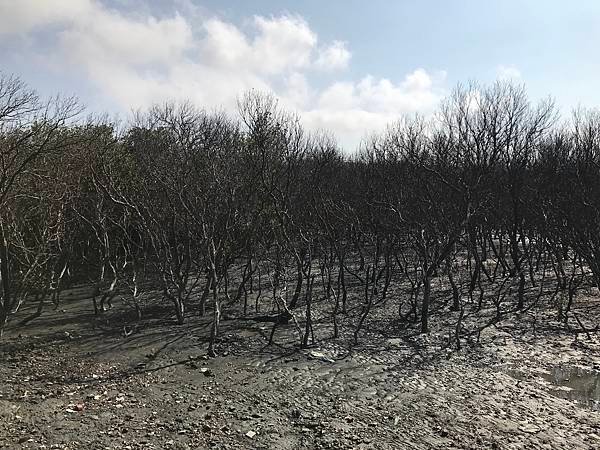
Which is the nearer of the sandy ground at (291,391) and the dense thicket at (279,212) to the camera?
the sandy ground at (291,391)

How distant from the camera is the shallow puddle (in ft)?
22.4

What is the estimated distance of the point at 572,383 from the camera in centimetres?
741

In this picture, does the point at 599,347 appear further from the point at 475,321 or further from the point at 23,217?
the point at 23,217

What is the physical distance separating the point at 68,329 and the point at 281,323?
4.49 m

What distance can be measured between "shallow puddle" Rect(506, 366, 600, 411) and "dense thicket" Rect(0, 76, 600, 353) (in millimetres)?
1882

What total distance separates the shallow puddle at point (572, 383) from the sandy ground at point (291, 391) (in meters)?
0.03

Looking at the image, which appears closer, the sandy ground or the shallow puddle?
the sandy ground

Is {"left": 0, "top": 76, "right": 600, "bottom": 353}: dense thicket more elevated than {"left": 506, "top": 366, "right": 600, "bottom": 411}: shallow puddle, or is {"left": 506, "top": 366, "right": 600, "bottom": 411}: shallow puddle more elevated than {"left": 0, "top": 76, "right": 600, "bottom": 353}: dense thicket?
{"left": 0, "top": 76, "right": 600, "bottom": 353}: dense thicket

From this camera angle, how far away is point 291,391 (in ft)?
22.9

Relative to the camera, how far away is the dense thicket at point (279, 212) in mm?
10250

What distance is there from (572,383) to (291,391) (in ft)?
14.0

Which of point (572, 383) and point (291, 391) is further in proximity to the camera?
point (572, 383)

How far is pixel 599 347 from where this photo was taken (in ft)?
29.8

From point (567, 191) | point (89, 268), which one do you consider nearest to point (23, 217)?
point (89, 268)
